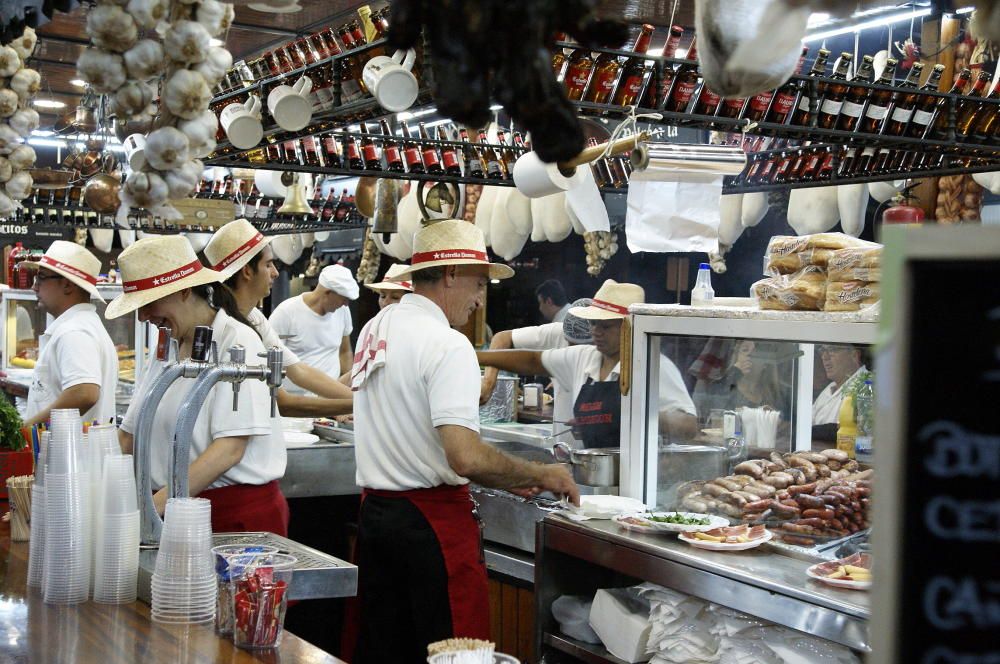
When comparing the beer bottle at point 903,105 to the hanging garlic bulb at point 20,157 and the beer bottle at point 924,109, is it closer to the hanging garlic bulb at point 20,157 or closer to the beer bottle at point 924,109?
the beer bottle at point 924,109

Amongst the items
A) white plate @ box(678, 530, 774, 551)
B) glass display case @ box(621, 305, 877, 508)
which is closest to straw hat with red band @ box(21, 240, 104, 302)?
glass display case @ box(621, 305, 877, 508)

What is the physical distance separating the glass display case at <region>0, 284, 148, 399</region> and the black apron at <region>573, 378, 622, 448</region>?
208 inches

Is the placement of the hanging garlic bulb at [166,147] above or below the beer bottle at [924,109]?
below

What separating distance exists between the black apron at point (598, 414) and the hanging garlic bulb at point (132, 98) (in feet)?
8.42

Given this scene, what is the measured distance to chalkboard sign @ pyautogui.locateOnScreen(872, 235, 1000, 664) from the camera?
80 cm

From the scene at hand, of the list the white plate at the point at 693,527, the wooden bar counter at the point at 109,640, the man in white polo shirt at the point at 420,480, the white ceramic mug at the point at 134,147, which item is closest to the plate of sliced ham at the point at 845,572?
the white plate at the point at 693,527

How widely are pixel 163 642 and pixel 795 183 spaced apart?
13.9ft

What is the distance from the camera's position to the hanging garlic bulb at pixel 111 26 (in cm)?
200

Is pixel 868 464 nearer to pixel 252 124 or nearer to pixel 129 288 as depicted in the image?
pixel 129 288

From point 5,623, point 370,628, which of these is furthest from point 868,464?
point 5,623

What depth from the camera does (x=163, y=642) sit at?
91.9 inches

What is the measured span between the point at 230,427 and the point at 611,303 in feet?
6.70

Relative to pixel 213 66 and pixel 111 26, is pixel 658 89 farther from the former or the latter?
pixel 111 26

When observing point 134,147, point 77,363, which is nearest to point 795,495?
point 77,363
